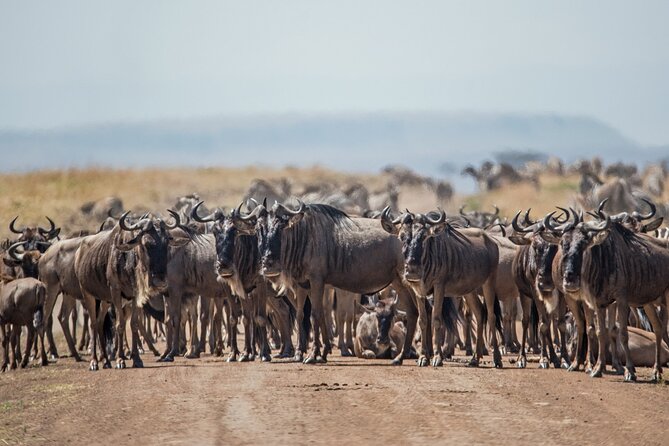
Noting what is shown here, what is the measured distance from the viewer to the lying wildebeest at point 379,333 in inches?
777

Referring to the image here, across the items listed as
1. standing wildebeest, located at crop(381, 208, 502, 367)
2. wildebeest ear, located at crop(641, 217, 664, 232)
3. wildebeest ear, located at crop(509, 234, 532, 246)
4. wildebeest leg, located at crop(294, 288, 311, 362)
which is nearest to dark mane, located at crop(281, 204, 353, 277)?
wildebeest leg, located at crop(294, 288, 311, 362)

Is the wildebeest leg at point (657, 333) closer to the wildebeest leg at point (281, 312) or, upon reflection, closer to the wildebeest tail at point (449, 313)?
the wildebeest tail at point (449, 313)

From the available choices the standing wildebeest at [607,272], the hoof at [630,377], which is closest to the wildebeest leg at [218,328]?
the standing wildebeest at [607,272]

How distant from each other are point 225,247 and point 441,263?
10.6ft

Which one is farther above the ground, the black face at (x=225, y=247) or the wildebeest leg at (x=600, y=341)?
the black face at (x=225, y=247)

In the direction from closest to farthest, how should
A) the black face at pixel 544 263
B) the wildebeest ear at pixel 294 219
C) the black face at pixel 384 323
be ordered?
the black face at pixel 544 263
the wildebeest ear at pixel 294 219
the black face at pixel 384 323

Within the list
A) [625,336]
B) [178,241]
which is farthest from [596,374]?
[178,241]

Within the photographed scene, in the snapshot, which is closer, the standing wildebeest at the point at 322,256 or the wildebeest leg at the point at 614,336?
the wildebeest leg at the point at 614,336

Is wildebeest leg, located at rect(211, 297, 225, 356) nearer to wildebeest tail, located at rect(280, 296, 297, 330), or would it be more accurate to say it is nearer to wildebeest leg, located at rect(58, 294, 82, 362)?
wildebeest tail, located at rect(280, 296, 297, 330)

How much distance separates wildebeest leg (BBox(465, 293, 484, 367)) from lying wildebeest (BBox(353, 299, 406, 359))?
1220 mm

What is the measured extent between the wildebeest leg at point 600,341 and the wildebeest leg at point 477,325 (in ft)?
7.14

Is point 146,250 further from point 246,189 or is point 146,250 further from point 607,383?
point 246,189

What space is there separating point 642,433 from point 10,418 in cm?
635

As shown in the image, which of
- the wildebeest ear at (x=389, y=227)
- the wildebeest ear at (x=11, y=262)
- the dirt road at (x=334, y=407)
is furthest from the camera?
the wildebeest ear at (x=11, y=262)
